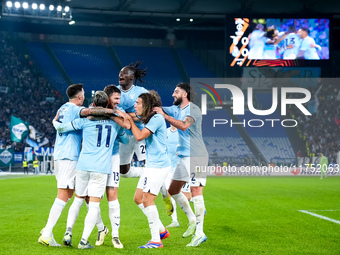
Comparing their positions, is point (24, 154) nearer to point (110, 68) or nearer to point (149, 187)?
point (110, 68)

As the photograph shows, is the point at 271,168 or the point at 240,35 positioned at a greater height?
the point at 240,35

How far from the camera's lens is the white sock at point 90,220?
22.4 ft

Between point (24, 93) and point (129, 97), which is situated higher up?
point (24, 93)

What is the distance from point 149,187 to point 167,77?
36174 millimetres

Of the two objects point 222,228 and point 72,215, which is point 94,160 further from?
point 222,228

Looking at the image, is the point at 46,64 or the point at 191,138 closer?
the point at 191,138

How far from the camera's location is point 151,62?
141 ft

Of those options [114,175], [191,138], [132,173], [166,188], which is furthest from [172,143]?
[114,175]

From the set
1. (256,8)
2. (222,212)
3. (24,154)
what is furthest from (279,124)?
(222,212)

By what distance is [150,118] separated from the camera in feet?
23.2

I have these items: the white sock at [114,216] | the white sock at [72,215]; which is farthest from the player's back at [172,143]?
the white sock at [72,215]

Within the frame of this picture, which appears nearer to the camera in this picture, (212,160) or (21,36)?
(212,160)

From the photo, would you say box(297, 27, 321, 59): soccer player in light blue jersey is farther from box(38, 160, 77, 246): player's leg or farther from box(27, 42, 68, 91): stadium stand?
box(38, 160, 77, 246): player's leg

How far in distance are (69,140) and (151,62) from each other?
119 feet
